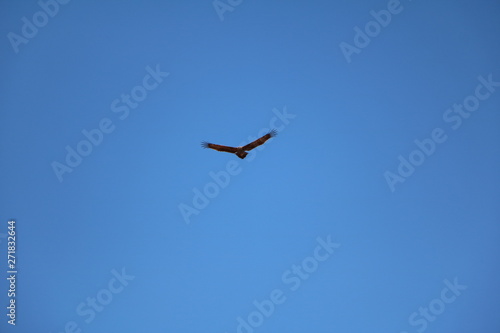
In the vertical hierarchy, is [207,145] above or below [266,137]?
above

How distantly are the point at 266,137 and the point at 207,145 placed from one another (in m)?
1.33

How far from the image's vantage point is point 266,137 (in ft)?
39.7

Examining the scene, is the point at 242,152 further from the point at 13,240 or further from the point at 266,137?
the point at 13,240

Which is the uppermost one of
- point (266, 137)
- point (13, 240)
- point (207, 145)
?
point (13, 240)

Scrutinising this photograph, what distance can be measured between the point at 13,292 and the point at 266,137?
7894mm

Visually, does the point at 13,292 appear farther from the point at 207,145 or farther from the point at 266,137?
the point at 266,137

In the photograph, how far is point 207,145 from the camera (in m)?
12.5

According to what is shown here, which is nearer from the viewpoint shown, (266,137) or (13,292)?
(266,137)

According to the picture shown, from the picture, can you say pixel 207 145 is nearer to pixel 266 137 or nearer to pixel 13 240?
pixel 266 137

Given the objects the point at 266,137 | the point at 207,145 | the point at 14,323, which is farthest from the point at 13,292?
the point at 266,137

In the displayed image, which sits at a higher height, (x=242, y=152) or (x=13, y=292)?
(x=13, y=292)

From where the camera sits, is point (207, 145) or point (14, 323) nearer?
point (207, 145)

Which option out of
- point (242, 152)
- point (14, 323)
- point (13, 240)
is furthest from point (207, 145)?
point (14, 323)

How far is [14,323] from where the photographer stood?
14703mm
